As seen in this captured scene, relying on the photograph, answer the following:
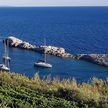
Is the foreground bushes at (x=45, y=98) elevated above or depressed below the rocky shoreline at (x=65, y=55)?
above

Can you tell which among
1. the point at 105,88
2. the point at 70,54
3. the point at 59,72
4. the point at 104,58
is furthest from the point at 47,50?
the point at 105,88

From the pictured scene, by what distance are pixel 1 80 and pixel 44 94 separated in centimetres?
447

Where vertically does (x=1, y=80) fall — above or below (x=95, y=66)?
above

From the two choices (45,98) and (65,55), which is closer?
(45,98)

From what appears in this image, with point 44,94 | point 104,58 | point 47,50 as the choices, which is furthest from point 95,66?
point 44,94

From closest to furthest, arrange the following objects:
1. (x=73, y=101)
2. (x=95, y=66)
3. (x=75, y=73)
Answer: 1. (x=73, y=101)
2. (x=75, y=73)
3. (x=95, y=66)

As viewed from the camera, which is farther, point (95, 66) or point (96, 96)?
point (95, 66)

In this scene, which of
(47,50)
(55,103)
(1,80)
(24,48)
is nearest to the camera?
(55,103)

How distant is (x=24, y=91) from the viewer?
1992 cm

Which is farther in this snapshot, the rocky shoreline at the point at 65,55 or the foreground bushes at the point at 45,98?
the rocky shoreline at the point at 65,55

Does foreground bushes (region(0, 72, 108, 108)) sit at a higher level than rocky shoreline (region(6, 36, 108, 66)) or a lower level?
higher

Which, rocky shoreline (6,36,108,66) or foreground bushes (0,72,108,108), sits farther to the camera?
rocky shoreline (6,36,108,66)

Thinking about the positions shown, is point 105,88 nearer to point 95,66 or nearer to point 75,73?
point 75,73

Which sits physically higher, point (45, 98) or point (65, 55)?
point (45, 98)
